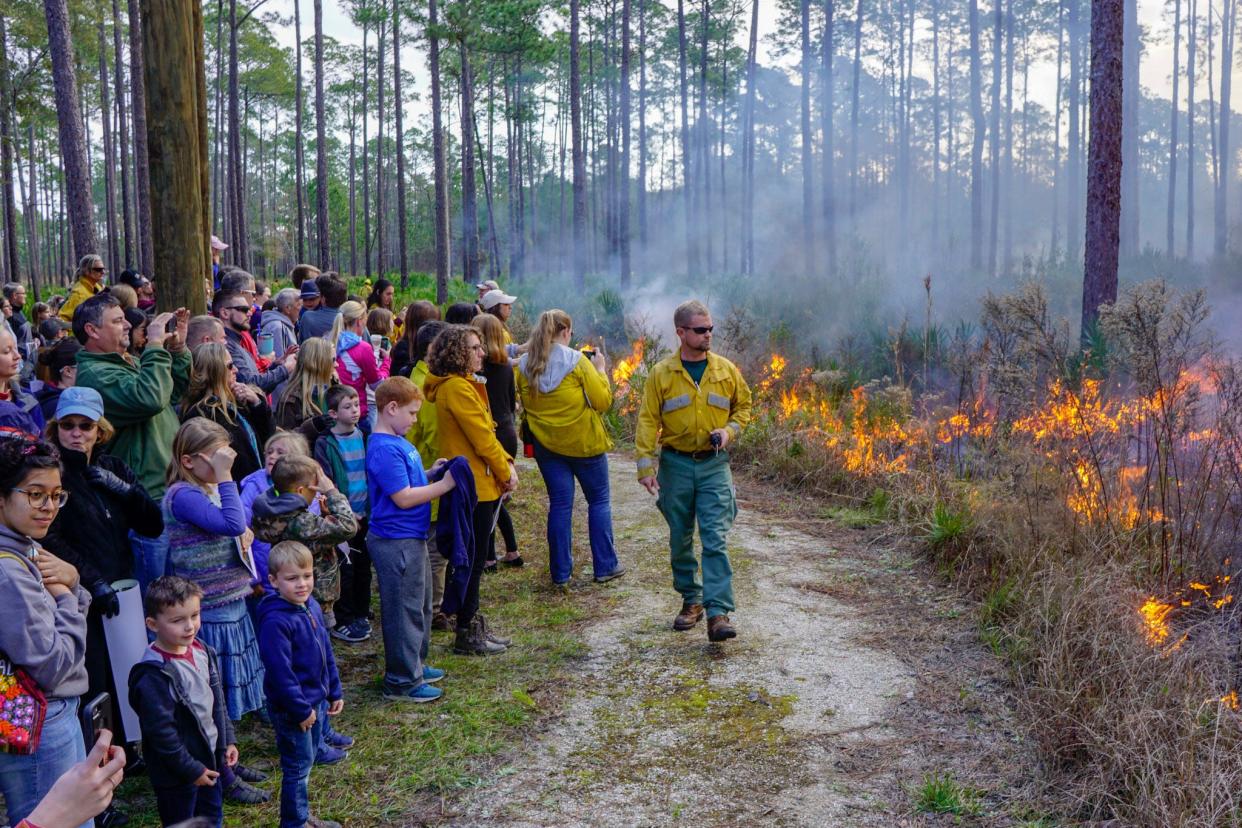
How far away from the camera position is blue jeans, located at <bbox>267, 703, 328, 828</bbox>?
346 cm

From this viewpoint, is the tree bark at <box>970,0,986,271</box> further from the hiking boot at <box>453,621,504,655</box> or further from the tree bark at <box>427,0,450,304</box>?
the hiking boot at <box>453,621,504,655</box>

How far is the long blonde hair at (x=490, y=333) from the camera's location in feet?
20.9

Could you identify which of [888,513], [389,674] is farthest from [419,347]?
[888,513]

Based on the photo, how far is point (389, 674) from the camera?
4895mm

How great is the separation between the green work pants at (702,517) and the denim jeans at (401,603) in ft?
5.17

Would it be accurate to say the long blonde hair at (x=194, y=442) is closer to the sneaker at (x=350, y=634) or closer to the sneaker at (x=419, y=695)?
the sneaker at (x=419, y=695)

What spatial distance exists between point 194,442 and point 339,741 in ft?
5.01

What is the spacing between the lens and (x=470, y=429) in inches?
213

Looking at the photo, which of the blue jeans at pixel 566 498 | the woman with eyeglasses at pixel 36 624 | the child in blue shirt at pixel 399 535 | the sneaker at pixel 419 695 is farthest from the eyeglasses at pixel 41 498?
the blue jeans at pixel 566 498

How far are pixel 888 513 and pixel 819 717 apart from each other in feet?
11.7

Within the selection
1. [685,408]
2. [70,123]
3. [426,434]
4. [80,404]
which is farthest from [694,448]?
[70,123]

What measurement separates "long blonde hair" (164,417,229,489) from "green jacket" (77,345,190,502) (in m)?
0.53

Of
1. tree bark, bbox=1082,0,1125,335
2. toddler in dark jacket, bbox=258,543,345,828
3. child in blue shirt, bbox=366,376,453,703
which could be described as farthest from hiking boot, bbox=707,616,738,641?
tree bark, bbox=1082,0,1125,335

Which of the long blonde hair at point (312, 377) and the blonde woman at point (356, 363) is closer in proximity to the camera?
the long blonde hair at point (312, 377)
